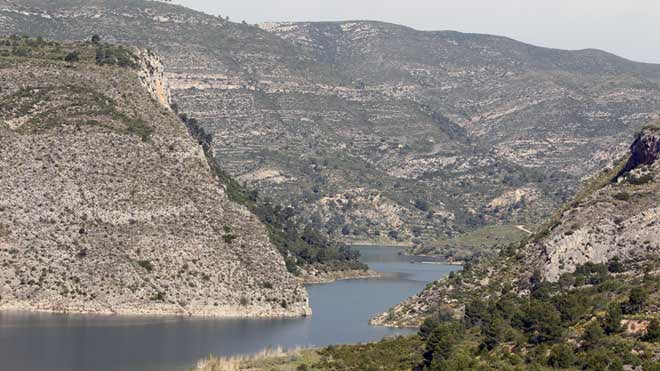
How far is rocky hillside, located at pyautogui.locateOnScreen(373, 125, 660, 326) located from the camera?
4545 inches

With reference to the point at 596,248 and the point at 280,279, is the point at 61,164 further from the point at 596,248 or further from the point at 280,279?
the point at 596,248

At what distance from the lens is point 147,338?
117m

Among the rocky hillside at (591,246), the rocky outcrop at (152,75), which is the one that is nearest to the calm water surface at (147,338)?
the rocky hillside at (591,246)

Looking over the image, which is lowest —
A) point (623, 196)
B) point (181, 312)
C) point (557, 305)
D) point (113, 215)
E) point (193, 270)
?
point (181, 312)

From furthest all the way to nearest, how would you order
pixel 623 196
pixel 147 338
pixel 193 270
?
pixel 193 270
pixel 623 196
pixel 147 338

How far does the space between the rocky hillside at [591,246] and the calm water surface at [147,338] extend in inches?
339

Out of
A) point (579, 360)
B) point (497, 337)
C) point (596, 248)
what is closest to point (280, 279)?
point (596, 248)

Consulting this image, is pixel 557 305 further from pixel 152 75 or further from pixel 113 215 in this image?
pixel 152 75

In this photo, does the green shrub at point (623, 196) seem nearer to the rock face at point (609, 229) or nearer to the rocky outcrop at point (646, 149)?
the rock face at point (609, 229)

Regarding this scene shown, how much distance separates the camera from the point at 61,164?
139250 millimetres

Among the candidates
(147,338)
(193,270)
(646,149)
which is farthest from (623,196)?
(147,338)

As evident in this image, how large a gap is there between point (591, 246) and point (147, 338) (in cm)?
3715

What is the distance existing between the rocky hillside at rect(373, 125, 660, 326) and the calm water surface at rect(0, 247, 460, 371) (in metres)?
8.62

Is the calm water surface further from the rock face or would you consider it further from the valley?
the rock face
